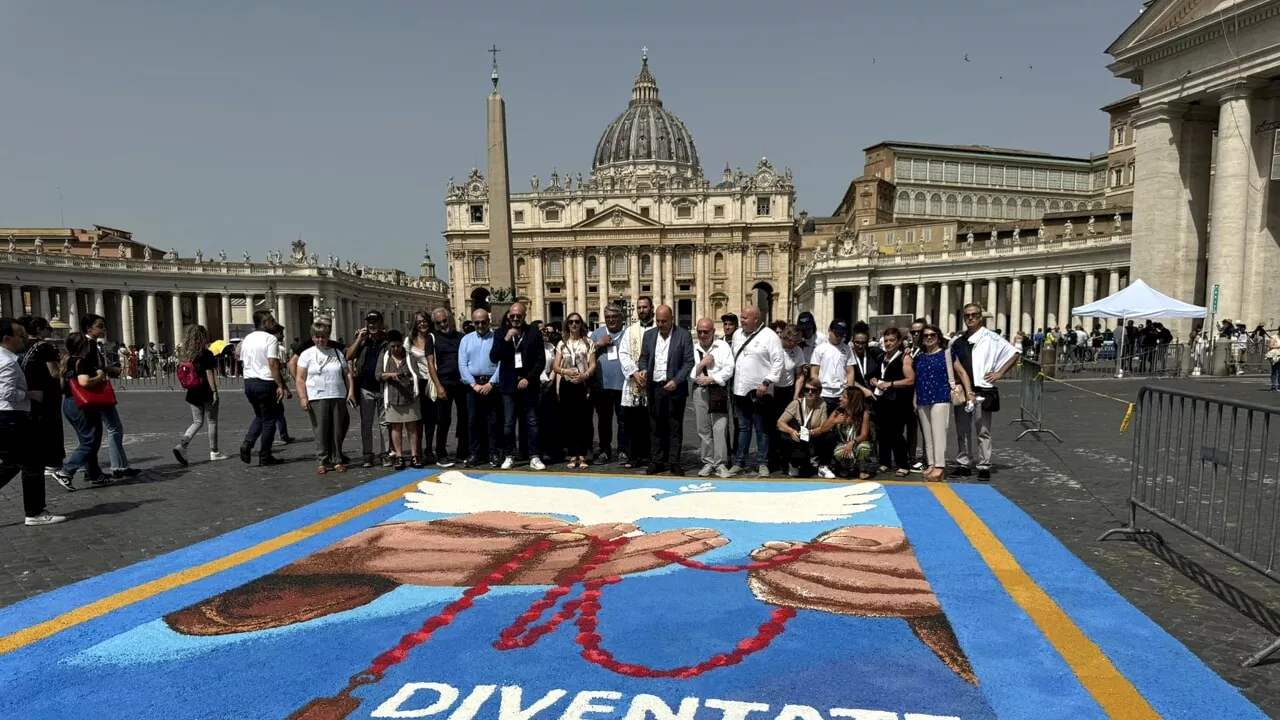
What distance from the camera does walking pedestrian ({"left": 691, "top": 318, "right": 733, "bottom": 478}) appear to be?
776 centimetres

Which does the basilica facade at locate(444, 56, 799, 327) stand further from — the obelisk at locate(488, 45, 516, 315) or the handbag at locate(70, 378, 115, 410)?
the handbag at locate(70, 378, 115, 410)

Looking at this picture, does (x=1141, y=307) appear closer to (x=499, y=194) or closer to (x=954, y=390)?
(x=954, y=390)

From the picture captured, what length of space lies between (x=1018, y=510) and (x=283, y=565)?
5897mm

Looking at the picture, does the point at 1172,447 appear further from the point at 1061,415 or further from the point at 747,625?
the point at 1061,415

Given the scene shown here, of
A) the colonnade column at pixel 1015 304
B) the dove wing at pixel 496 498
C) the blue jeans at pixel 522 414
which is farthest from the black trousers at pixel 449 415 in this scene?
the colonnade column at pixel 1015 304

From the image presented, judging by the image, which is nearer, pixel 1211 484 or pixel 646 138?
pixel 1211 484

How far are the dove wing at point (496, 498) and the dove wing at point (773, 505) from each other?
2.53 feet

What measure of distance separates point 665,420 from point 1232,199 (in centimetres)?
2304

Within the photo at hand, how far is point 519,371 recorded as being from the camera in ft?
26.6

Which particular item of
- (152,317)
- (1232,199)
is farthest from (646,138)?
(1232,199)

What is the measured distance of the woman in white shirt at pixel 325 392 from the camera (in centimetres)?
821

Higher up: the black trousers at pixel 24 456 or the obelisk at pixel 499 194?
the obelisk at pixel 499 194

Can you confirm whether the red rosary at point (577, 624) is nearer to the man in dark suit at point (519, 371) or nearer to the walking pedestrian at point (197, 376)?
the man in dark suit at point (519, 371)

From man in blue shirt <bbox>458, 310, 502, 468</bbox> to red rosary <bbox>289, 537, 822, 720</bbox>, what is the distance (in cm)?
345
